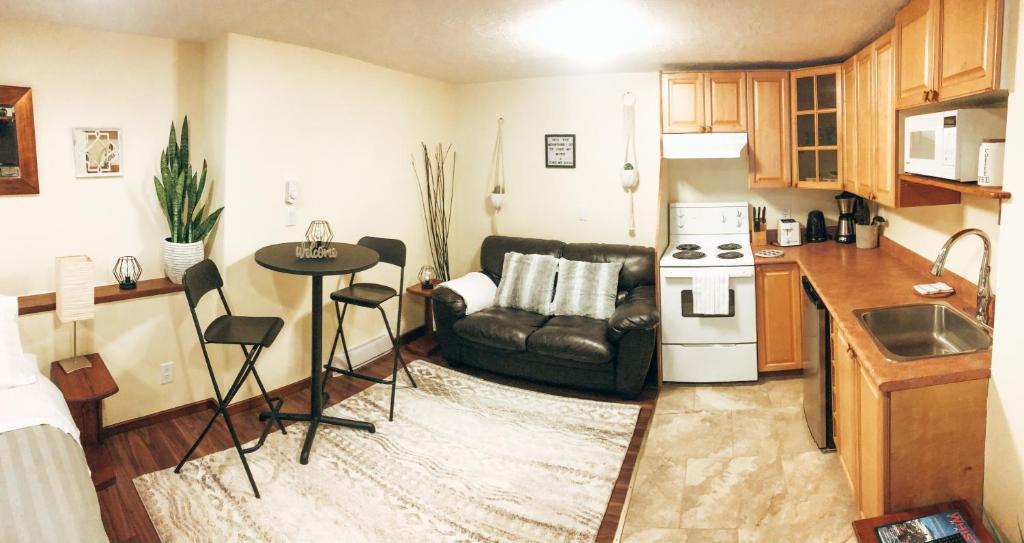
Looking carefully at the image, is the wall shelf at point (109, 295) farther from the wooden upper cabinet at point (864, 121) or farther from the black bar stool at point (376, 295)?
the wooden upper cabinet at point (864, 121)

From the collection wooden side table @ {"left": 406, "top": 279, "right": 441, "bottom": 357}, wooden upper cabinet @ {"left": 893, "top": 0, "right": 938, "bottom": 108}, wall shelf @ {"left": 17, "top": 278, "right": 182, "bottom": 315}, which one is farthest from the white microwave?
wall shelf @ {"left": 17, "top": 278, "right": 182, "bottom": 315}

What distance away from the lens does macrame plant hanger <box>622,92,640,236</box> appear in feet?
16.1

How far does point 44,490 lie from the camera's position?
7.22 feet

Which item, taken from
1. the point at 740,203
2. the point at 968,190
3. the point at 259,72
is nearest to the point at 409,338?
the point at 259,72

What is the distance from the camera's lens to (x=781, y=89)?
14.6ft

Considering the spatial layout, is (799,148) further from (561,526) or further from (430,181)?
(561,526)

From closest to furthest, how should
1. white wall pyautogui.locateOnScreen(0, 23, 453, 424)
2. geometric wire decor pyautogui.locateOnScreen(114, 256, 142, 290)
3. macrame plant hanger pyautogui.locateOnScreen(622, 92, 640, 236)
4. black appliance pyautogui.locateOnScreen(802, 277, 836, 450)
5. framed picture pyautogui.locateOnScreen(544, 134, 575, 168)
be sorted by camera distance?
black appliance pyautogui.locateOnScreen(802, 277, 836, 450) < white wall pyautogui.locateOnScreen(0, 23, 453, 424) < geometric wire decor pyautogui.locateOnScreen(114, 256, 142, 290) < macrame plant hanger pyautogui.locateOnScreen(622, 92, 640, 236) < framed picture pyautogui.locateOnScreen(544, 134, 575, 168)

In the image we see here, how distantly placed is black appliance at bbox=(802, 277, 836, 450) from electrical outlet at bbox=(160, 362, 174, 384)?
135 inches

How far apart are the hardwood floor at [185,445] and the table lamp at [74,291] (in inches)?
20.0

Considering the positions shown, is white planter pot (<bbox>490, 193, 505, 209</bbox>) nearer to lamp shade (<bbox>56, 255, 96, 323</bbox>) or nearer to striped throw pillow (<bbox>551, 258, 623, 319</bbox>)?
striped throw pillow (<bbox>551, 258, 623, 319</bbox>)

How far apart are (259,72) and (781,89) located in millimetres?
3230

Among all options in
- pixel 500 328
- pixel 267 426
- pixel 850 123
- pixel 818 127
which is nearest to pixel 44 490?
pixel 267 426

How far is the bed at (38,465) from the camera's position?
2045 millimetres

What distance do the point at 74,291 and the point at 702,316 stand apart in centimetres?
344
